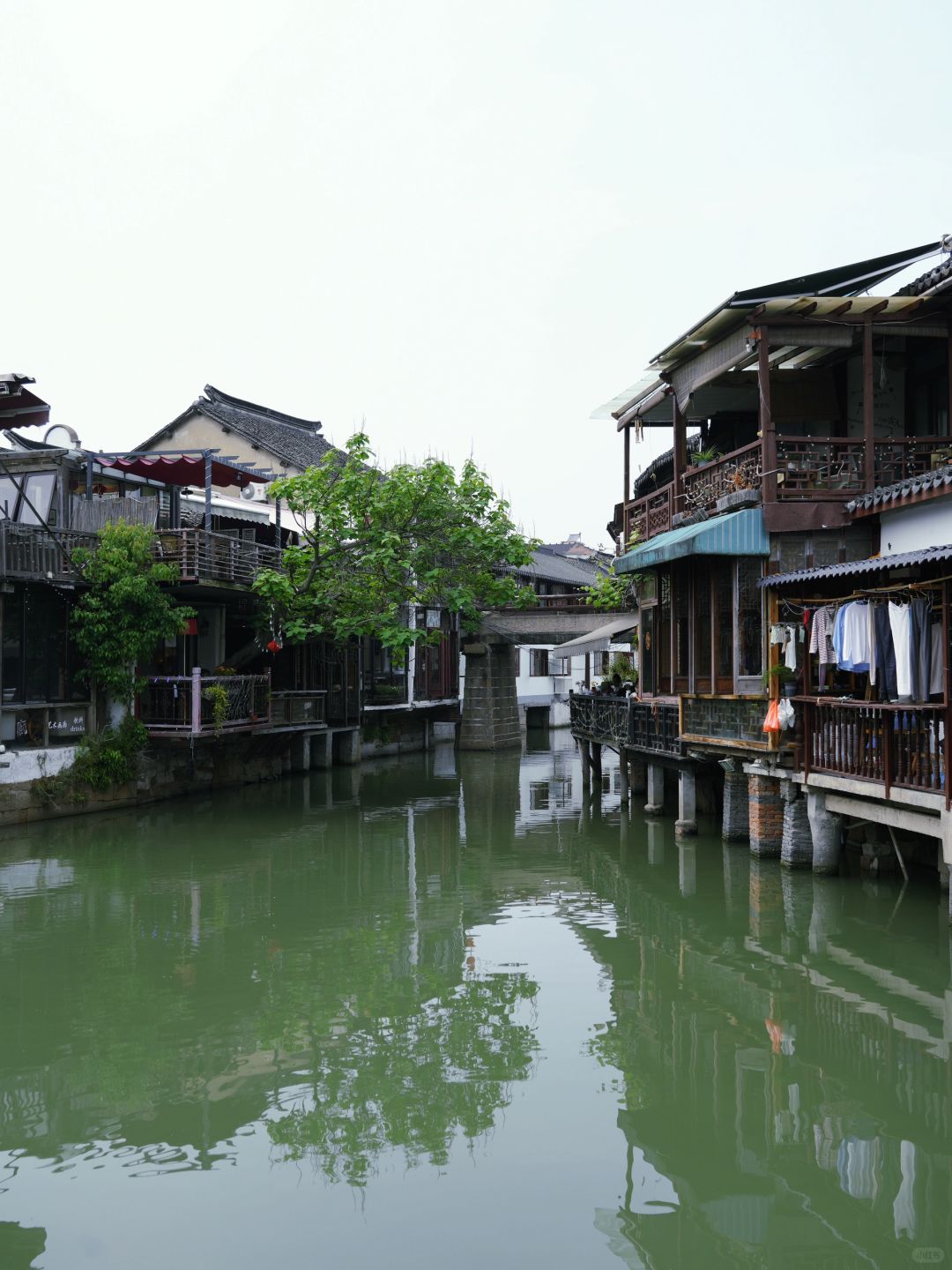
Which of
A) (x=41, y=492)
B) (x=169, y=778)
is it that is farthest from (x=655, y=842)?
(x=41, y=492)

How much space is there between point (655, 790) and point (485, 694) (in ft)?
57.9

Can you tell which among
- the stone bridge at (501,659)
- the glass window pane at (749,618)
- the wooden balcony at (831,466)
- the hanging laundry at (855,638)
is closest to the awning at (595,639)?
the stone bridge at (501,659)

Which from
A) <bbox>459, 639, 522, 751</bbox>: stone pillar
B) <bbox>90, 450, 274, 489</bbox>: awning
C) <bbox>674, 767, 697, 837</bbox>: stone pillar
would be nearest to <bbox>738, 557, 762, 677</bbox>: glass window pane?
<bbox>674, 767, 697, 837</bbox>: stone pillar

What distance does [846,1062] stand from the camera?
28.3 ft

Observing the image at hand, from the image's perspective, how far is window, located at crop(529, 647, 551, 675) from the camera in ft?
160

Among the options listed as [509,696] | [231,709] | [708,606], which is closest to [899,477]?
[708,606]

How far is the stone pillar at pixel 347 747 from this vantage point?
32.3 meters

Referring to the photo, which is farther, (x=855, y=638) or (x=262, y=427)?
(x=262, y=427)

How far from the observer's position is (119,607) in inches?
816

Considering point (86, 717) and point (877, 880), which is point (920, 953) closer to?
point (877, 880)

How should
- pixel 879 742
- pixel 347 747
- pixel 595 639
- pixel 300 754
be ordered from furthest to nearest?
pixel 347 747, pixel 300 754, pixel 595 639, pixel 879 742

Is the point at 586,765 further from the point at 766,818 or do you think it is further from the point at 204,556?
the point at 766,818

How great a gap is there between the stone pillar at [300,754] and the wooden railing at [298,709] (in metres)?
1.21

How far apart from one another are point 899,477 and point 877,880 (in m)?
5.32
